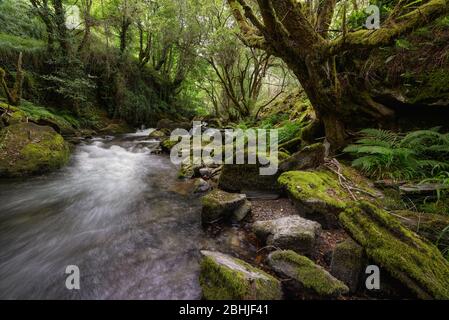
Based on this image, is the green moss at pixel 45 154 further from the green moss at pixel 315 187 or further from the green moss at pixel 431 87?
the green moss at pixel 431 87

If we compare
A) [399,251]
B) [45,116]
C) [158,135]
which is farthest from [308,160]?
[158,135]

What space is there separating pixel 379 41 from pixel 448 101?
174 cm

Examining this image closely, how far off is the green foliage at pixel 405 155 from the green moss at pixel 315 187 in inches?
26.0

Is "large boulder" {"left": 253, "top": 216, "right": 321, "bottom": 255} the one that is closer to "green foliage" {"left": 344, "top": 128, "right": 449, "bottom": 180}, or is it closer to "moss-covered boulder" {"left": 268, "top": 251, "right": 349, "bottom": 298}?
"moss-covered boulder" {"left": 268, "top": 251, "right": 349, "bottom": 298}

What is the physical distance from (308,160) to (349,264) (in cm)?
241

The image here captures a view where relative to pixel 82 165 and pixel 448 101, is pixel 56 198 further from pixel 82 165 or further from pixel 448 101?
pixel 448 101

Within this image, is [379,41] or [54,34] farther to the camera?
[54,34]

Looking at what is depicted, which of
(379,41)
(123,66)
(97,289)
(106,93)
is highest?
(123,66)

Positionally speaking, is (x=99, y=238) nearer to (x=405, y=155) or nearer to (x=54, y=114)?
(x=405, y=155)

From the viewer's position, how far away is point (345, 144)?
4.75 m

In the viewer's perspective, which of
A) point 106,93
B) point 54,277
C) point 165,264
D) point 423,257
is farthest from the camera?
point 106,93

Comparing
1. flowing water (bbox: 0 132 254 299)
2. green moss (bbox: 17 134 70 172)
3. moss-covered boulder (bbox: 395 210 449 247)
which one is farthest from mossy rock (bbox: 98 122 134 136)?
moss-covered boulder (bbox: 395 210 449 247)

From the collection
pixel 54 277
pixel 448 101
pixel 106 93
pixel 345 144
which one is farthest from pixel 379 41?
pixel 106 93

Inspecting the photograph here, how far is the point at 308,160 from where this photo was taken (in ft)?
14.5
